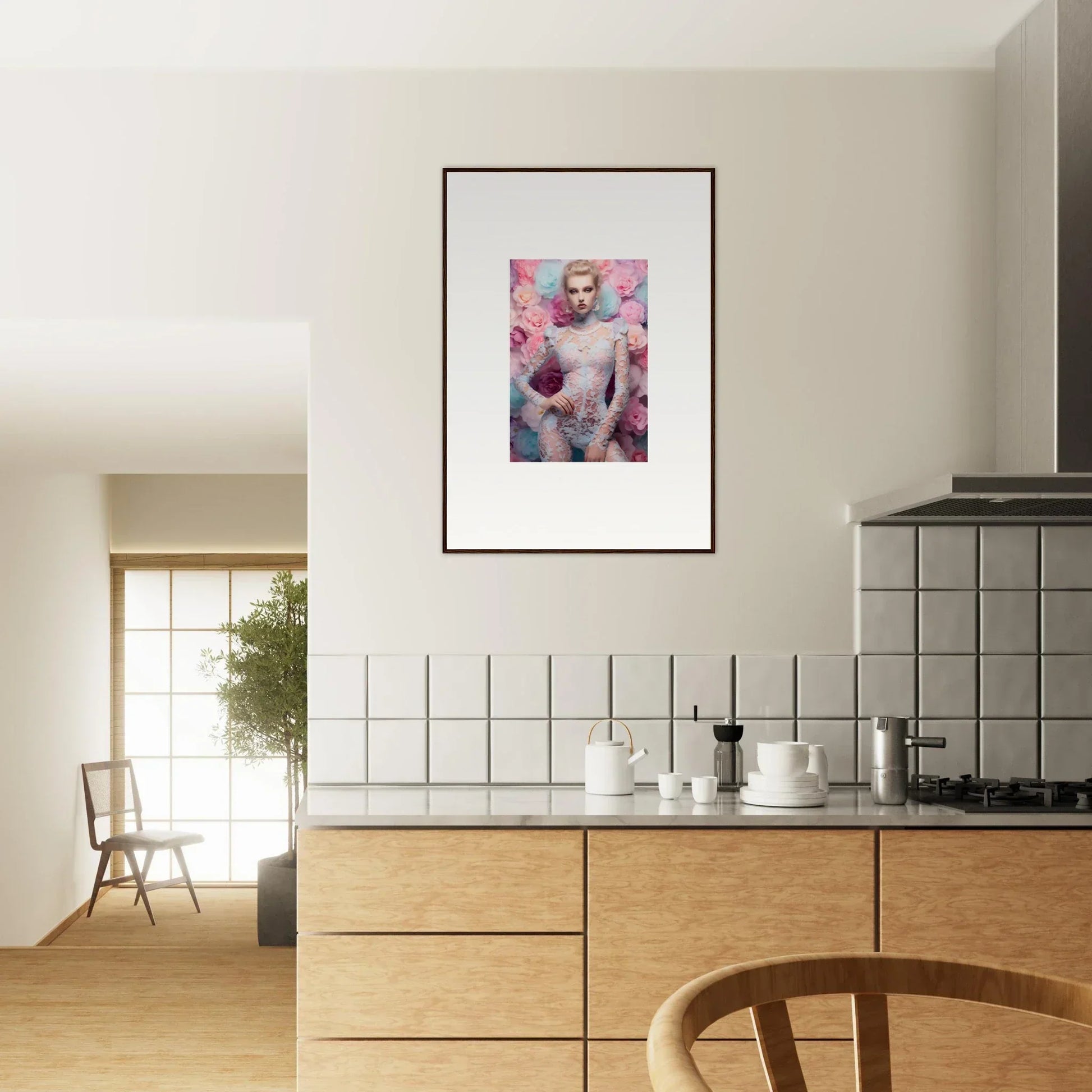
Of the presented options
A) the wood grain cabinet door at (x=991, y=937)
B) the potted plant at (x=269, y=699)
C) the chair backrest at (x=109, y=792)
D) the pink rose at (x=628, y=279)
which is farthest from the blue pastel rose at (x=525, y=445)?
the chair backrest at (x=109, y=792)

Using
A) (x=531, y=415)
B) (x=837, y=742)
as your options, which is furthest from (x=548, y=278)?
(x=837, y=742)

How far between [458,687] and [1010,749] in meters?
1.39

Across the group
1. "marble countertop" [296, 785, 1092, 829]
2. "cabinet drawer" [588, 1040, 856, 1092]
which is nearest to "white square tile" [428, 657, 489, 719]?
"marble countertop" [296, 785, 1092, 829]

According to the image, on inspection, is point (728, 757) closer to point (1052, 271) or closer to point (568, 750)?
point (568, 750)

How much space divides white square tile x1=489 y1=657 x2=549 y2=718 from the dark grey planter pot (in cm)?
271

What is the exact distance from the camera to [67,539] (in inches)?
256

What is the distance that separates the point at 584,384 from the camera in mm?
2729

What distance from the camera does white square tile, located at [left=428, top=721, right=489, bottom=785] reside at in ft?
8.70

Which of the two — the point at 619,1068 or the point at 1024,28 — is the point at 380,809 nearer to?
the point at 619,1068

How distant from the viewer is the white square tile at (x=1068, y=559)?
2691 mm

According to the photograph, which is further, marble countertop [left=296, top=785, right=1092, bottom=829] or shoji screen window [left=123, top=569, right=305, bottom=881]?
shoji screen window [left=123, top=569, right=305, bottom=881]

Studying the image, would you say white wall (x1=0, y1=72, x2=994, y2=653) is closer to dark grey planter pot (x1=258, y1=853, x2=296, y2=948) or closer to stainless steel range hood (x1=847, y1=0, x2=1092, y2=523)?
stainless steel range hood (x1=847, y1=0, x2=1092, y2=523)

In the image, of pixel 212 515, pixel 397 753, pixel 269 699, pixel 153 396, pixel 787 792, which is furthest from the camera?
pixel 212 515

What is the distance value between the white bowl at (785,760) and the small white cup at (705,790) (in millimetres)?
113
